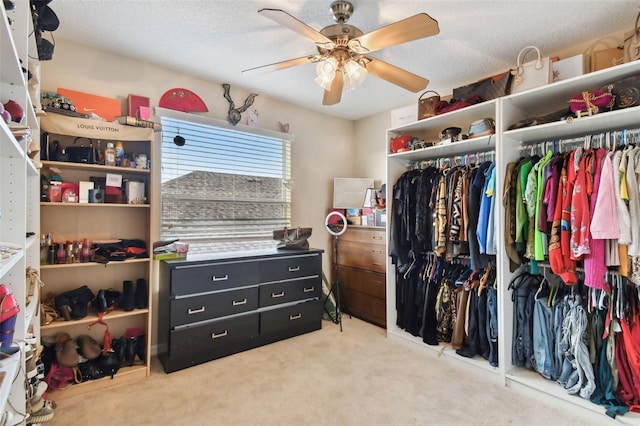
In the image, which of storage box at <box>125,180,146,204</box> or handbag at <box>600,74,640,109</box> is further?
storage box at <box>125,180,146,204</box>

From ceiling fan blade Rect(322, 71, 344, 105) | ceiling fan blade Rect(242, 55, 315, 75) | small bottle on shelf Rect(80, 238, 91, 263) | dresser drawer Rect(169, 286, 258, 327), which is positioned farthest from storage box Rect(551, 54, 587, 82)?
small bottle on shelf Rect(80, 238, 91, 263)

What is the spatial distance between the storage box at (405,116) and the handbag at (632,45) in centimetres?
144

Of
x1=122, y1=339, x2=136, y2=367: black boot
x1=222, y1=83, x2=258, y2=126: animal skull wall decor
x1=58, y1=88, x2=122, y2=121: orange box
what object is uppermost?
x1=222, y1=83, x2=258, y2=126: animal skull wall decor

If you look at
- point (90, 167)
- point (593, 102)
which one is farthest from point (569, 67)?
point (90, 167)

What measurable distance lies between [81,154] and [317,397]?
7.79ft

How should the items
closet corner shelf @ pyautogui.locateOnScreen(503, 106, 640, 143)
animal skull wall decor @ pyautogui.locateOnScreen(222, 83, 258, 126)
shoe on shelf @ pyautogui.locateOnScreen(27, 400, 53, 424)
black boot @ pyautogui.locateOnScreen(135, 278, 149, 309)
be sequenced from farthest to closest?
animal skull wall decor @ pyautogui.locateOnScreen(222, 83, 258, 126) → black boot @ pyautogui.locateOnScreen(135, 278, 149, 309) → closet corner shelf @ pyautogui.locateOnScreen(503, 106, 640, 143) → shoe on shelf @ pyautogui.locateOnScreen(27, 400, 53, 424)

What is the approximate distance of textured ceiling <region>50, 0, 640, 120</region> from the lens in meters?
2.01

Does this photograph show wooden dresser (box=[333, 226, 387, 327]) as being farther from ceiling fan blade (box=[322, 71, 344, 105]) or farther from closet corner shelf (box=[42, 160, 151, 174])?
closet corner shelf (box=[42, 160, 151, 174])

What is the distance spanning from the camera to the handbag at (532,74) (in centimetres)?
221

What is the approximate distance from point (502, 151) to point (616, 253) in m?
0.93

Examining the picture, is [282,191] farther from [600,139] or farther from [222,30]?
[600,139]

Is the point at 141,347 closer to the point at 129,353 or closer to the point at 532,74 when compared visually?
the point at 129,353

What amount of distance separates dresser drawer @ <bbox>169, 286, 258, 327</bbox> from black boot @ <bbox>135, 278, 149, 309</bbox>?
0.70ft

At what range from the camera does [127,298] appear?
7.98 feet
